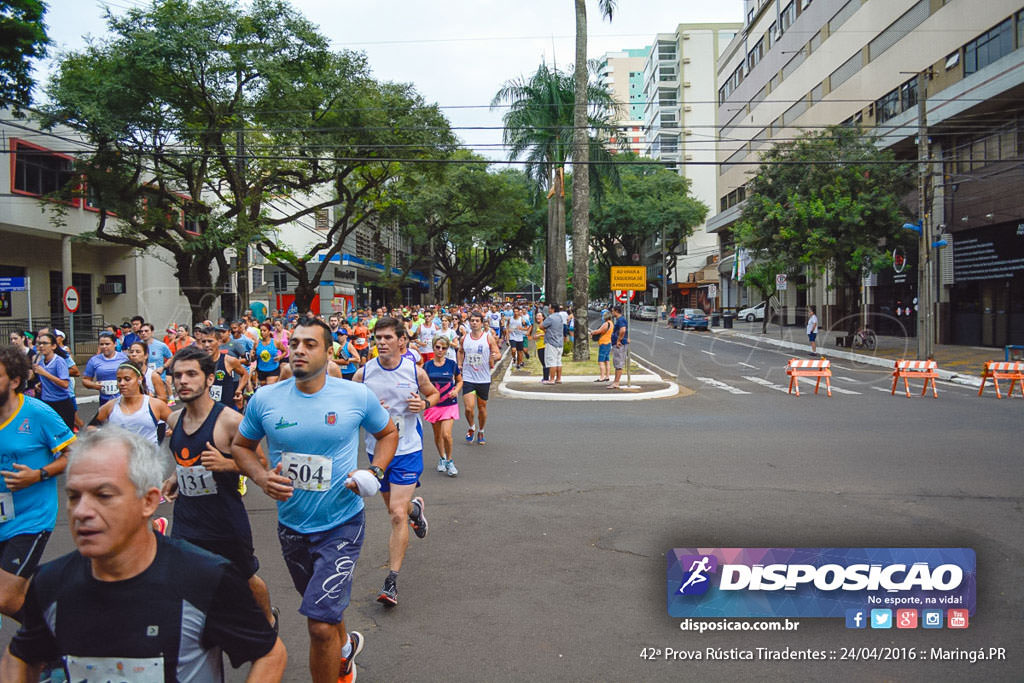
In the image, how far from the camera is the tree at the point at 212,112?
2364cm

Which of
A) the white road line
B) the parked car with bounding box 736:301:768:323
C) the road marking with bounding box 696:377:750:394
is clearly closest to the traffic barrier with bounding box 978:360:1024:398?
the white road line

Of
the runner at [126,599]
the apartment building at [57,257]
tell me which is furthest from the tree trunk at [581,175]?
the runner at [126,599]

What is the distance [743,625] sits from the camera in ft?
14.8

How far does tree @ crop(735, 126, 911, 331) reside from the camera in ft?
92.5

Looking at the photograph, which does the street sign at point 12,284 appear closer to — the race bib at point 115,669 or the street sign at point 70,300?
the street sign at point 70,300

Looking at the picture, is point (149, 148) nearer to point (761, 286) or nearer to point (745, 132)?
point (761, 286)

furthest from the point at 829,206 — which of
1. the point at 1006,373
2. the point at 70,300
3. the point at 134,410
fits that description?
the point at 134,410

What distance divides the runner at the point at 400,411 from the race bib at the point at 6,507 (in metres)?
2.28

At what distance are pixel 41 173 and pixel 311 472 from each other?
2994 centimetres

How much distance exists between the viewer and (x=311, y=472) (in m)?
3.93

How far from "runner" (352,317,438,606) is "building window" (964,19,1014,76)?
93.2 feet

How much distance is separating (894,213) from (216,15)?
2400 cm

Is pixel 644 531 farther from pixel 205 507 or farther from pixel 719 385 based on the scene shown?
pixel 719 385

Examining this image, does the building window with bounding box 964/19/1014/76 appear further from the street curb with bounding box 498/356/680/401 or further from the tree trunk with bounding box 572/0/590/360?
the street curb with bounding box 498/356/680/401
